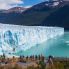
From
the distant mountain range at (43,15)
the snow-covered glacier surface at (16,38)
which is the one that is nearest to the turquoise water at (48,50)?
the snow-covered glacier surface at (16,38)

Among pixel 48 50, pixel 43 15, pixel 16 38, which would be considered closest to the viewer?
pixel 16 38

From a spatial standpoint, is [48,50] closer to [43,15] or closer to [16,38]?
[16,38]

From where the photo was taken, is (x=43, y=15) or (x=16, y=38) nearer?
(x=16, y=38)

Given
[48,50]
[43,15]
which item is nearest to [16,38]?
[48,50]

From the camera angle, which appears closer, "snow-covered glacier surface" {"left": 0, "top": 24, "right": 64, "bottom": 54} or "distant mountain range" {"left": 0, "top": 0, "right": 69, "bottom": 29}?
"snow-covered glacier surface" {"left": 0, "top": 24, "right": 64, "bottom": 54}

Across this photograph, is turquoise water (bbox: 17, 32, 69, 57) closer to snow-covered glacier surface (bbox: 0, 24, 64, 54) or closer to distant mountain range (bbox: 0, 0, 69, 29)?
snow-covered glacier surface (bbox: 0, 24, 64, 54)

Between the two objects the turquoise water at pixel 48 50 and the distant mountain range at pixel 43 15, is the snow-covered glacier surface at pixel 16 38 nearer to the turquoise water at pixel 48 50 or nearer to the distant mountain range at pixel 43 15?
the turquoise water at pixel 48 50

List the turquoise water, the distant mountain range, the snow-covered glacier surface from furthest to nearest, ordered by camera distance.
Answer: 1. the distant mountain range
2. the turquoise water
3. the snow-covered glacier surface

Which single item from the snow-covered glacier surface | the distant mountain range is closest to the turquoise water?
the snow-covered glacier surface
